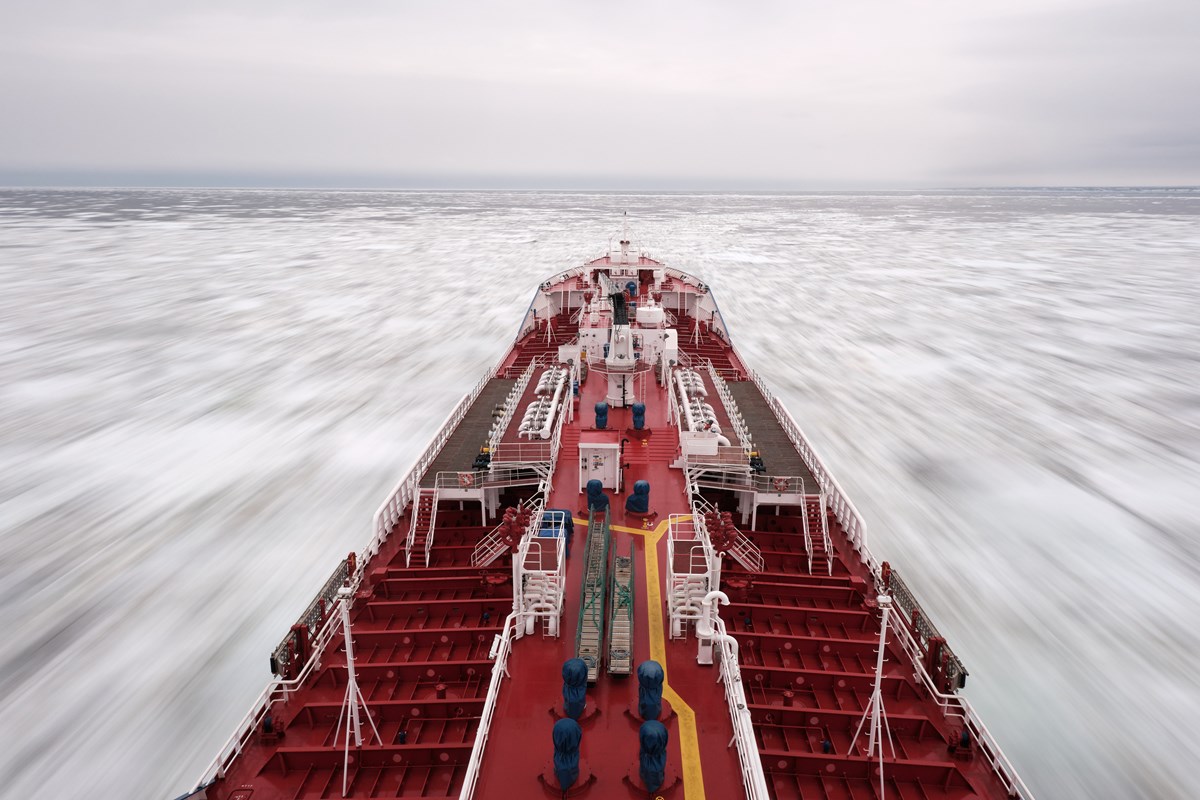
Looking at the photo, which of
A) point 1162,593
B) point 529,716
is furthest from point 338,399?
point 1162,593

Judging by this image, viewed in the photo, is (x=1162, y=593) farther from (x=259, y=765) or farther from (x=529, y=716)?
(x=259, y=765)

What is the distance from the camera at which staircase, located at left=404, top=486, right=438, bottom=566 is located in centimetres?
1633

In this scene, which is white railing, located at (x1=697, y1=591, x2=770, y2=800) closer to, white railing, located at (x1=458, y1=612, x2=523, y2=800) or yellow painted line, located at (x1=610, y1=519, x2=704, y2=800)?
yellow painted line, located at (x1=610, y1=519, x2=704, y2=800)

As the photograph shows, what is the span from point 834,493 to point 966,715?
8073mm

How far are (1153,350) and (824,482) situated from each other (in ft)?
134

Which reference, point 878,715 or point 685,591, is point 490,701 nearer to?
point 685,591

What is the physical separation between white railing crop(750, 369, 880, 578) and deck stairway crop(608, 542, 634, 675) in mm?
6202

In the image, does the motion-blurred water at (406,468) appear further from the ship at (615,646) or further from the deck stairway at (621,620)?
the deck stairway at (621,620)

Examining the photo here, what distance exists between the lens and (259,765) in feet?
33.8

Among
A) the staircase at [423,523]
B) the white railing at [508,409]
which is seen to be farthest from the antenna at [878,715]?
the white railing at [508,409]

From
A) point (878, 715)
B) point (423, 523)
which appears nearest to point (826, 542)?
point (878, 715)

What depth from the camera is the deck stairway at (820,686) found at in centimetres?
1028

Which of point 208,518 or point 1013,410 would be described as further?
point 1013,410

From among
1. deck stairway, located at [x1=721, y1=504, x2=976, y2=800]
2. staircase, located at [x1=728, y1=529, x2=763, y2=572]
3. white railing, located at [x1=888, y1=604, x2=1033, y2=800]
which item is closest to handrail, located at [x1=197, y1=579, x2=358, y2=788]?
deck stairway, located at [x1=721, y1=504, x2=976, y2=800]
